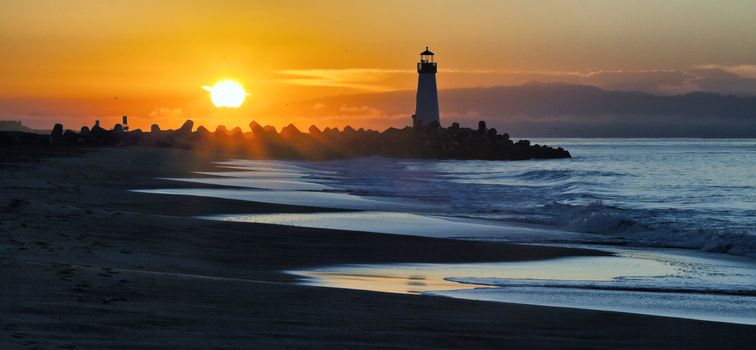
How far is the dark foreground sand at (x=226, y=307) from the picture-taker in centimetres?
530

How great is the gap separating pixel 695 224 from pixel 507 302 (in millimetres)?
9637

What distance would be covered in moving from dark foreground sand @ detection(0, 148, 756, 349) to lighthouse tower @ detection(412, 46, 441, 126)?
56329mm

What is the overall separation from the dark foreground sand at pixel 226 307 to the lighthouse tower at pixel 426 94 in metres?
56.3

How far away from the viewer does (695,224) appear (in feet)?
52.5

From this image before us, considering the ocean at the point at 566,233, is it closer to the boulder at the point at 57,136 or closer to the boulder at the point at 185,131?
the boulder at the point at 57,136

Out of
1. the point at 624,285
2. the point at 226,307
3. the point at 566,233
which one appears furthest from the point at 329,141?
the point at 226,307

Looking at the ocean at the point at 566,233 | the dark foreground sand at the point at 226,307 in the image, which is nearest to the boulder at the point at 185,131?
the ocean at the point at 566,233

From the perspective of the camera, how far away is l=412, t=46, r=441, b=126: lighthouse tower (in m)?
67.0

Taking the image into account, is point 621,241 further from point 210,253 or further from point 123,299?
point 123,299

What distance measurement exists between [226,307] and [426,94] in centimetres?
6309

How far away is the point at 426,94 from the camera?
68.9 meters

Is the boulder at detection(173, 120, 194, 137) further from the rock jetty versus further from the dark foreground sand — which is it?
the dark foreground sand

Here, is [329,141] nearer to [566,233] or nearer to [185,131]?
[185,131]

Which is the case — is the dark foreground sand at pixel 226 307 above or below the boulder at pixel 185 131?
below
